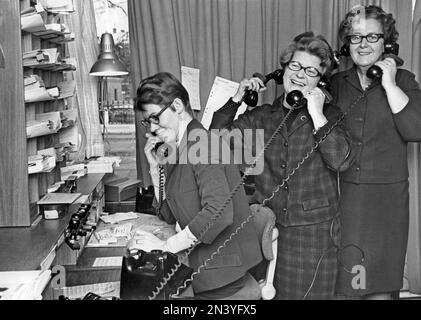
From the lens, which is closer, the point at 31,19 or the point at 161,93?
the point at 161,93

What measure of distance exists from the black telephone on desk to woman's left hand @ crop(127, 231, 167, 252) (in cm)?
2

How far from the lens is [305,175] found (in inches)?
47.3

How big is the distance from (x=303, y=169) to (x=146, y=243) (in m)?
0.43

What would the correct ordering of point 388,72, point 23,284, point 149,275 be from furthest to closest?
point 388,72, point 149,275, point 23,284

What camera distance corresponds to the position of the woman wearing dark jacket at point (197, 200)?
38.9 inches

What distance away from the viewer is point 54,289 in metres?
0.96

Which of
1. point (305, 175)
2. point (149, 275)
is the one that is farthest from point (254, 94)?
point (149, 275)

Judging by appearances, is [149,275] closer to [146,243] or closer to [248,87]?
[146,243]

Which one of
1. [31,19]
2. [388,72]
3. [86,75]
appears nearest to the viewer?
[31,19]

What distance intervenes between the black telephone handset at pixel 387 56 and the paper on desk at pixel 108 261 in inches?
30.7

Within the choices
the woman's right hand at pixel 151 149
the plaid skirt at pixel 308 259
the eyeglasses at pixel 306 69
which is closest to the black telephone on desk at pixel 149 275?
the woman's right hand at pixel 151 149

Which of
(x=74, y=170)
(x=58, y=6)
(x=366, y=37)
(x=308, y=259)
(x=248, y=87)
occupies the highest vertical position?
(x=58, y=6)

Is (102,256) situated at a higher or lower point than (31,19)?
lower

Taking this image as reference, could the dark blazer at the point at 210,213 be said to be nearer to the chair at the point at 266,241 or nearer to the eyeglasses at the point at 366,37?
the chair at the point at 266,241
